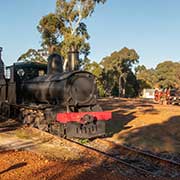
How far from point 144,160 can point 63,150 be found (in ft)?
8.95

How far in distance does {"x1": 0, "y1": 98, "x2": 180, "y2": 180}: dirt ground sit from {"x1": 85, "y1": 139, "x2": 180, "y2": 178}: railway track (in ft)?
2.91

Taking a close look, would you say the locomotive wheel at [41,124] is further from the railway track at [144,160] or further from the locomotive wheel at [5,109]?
the locomotive wheel at [5,109]

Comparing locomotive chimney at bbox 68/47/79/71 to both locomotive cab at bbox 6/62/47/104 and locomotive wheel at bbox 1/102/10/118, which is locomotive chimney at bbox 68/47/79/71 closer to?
locomotive cab at bbox 6/62/47/104

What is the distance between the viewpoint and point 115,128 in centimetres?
1570

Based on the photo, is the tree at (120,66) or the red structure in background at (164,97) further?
the tree at (120,66)

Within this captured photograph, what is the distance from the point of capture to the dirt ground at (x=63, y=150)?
739cm

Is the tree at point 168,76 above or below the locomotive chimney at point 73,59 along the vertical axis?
above

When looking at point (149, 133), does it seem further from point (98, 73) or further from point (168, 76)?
point (168, 76)

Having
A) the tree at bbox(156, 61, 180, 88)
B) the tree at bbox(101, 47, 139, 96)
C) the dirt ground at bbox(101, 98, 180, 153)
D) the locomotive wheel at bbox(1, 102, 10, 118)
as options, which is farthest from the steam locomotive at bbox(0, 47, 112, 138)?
the tree at bbox(156, 61, 180, 88)

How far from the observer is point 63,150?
10.4 meters

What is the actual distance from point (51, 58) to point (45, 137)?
14.3 ft

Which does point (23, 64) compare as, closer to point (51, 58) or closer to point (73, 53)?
point (51, 58)

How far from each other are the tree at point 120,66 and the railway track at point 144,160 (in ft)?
168

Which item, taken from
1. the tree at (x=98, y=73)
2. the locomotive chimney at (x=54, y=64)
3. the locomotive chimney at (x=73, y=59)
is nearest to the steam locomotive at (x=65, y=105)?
the locomotive chimney at (x=54, y=64)
